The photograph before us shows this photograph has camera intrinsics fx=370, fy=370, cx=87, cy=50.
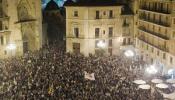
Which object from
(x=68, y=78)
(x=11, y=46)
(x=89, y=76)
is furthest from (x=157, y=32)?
(x=11, y=46)

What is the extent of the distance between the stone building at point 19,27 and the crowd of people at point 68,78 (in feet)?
17.3

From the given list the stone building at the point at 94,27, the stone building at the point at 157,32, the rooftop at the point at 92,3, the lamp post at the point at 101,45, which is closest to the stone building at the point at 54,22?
the stone building at the point at 94,27

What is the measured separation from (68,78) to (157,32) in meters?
19.4

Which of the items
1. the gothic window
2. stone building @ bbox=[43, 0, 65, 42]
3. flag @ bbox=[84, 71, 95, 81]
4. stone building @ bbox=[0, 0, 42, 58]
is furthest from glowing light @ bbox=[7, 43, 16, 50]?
flag @ bbox=[84, 71, 95, 81]

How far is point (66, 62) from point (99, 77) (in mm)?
8681

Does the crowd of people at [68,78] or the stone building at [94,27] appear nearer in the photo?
the crowd of people at [68,78]

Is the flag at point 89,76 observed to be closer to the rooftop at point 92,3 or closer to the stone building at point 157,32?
the stone building at point 157,32

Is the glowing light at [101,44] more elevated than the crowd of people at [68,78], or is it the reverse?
the glowing light at [101,44]

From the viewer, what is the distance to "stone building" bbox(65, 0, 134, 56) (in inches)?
2454

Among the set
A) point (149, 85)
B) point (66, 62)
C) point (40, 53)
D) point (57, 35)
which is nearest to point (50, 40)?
point (57, 35)

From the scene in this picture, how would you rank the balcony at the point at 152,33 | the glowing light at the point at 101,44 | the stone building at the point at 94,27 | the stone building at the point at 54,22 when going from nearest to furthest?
1. the balcony at the point at 152,33
2. the stone building at the point at 94,27
3. the glowing light at the point at 101,44
4. the stone building at the point at 54,22

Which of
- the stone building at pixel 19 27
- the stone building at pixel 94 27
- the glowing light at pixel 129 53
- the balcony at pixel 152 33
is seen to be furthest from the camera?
the stone building at pixel 94 27

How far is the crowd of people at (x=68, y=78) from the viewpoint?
38750mm

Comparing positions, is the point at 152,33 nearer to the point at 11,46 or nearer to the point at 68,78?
the point at 68,78
